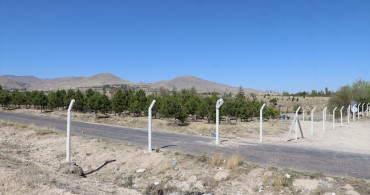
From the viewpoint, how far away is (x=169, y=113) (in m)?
26.7

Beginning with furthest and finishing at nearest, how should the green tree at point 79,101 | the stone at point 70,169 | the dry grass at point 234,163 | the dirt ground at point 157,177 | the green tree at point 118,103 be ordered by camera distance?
the green tree at point 79,101
the green tree at point 118,103
the stone at point 70,169
the dry grass at point 234,163
the dirt ground at point 157,177

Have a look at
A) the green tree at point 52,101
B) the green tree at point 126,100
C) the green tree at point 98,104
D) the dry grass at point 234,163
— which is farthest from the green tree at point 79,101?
the dry grass at point 234,163

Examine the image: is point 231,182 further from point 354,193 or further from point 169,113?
point 169,113

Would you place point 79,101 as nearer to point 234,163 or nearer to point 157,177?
point 157,177

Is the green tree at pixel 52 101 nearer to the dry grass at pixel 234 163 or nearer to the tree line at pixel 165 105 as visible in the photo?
the tree line at pixel 165 105

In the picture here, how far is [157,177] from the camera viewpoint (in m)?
8.81

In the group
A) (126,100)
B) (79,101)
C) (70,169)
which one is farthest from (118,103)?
(70,169)

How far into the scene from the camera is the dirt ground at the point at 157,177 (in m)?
6.94

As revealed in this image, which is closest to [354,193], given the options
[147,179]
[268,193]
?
[268,193]

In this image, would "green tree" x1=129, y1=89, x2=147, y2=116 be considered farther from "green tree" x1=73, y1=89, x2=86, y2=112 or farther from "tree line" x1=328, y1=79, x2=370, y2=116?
"tree line" x1=328, y1=79, x2=370, y2=116

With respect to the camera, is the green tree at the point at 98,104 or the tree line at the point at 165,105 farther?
the green tree at the point at 98,104

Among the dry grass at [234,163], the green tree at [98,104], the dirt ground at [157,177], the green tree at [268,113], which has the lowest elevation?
the dirt ground at [157,177]

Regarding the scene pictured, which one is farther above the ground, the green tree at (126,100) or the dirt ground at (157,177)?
the green tree at (126,100)

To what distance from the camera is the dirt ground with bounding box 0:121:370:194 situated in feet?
22.8
